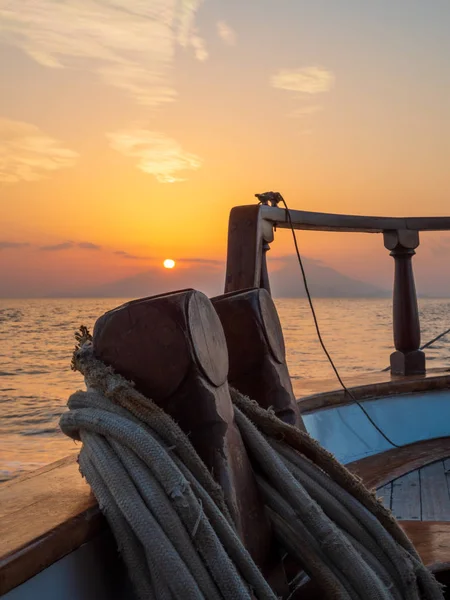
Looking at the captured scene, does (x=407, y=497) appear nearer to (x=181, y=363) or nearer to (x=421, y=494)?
(x=421, y=494)

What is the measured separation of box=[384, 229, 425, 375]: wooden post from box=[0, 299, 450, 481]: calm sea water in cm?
235

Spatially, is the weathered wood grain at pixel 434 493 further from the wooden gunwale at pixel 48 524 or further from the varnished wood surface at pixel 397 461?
the wooden gunwale at pixel 48 524

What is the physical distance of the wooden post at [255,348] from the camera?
1.45 meters

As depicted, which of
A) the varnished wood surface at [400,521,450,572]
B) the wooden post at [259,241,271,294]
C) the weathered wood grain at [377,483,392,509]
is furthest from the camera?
the wooden post at [259,241,271,294]

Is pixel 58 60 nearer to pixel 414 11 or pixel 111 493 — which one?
pixel 414 11

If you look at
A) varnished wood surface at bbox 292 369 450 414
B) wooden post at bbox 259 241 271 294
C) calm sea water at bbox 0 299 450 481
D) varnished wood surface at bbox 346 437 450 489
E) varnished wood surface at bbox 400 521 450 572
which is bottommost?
calm sea water at bbox 0 299 450 481

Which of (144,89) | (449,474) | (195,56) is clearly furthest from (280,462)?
(144,89)

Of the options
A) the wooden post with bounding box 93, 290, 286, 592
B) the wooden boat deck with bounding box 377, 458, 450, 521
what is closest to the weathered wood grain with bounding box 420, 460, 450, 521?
the wooden boat deck with bounding box 377, 458, 450, 521

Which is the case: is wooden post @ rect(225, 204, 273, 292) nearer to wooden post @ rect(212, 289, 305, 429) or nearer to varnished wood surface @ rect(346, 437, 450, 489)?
varnished wood surface @ rect(346, 437, 450, 489)

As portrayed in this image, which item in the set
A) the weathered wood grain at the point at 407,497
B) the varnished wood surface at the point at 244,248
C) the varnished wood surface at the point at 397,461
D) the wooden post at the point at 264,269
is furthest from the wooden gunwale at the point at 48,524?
the wooden post at the point at 264,269

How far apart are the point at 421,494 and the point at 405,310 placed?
1536mm

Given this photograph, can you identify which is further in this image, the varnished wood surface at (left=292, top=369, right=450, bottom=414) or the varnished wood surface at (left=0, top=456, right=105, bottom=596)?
the varnished wood surface at (left=292, top=369, right=450, bottom=414)

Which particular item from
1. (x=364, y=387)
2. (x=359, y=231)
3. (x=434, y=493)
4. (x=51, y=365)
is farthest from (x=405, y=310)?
(x=51, y=365)

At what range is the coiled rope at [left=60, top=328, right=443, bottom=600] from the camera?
993 millimetres
